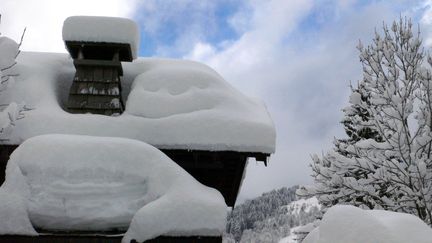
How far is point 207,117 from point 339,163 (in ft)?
10.7

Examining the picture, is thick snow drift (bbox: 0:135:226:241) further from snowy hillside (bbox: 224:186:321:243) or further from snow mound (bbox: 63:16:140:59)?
snowy hillside (bbox: 224:186:321:243)

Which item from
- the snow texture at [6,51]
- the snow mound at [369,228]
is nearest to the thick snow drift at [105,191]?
the snow texture at [6,51]

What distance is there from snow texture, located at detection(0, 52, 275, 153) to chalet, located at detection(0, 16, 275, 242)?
17 millimetres

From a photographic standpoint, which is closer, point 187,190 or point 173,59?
point 187,190

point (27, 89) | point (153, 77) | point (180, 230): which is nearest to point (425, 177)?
point (180, 230)

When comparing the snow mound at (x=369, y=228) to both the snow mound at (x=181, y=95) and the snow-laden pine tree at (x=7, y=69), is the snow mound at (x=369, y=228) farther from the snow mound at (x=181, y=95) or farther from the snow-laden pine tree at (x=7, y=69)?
the snow-laden pine tree at (x=7, y=69)

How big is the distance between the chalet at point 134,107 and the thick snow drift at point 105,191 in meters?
0.25

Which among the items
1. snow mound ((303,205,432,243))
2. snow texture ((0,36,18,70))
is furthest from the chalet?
snow mound ((303,205,432,243))

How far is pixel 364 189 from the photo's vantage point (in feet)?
29.5

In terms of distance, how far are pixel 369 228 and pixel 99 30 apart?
22.0 feet

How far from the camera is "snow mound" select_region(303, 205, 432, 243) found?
151 inches

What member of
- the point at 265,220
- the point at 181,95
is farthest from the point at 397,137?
the point at 265,220

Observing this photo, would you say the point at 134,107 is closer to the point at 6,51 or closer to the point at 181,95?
the point at 181,95

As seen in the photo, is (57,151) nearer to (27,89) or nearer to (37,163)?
(37,163)
